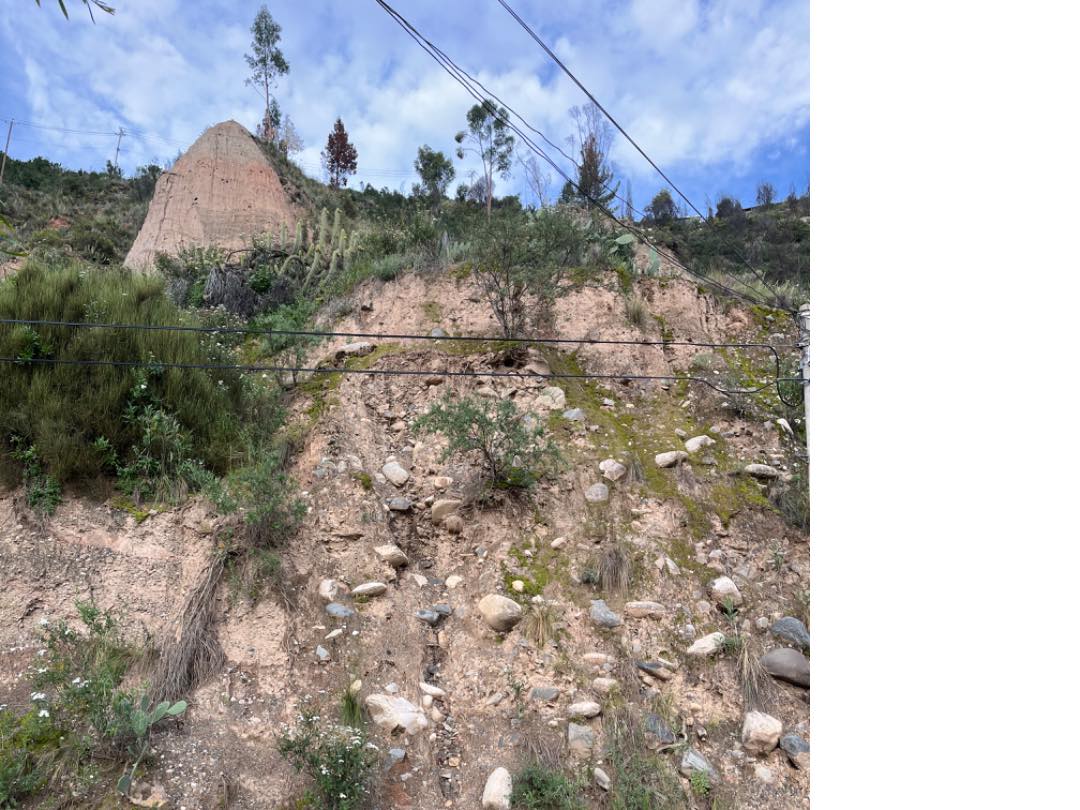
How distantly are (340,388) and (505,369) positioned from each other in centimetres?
191

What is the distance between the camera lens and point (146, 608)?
4.21 m

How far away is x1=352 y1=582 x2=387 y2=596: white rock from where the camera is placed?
14.9 ft

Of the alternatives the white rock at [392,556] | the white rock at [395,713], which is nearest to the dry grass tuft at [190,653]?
the white rock at [395,713]

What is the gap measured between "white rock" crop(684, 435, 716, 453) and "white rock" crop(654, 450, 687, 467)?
257mm

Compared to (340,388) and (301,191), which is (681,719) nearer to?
(340,388)

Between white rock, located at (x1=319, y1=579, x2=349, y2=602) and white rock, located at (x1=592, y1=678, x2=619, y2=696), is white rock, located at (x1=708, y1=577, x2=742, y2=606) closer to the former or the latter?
white rock, located at (x1=592, y1=678, x2=619, y2=696)

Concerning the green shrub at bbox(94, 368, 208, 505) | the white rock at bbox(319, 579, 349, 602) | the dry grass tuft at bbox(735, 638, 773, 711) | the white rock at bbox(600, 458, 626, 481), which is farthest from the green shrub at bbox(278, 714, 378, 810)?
the white rock at bbox(600, 458, 626, 481)

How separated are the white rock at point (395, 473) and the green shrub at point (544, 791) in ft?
9.74

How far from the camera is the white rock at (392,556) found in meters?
4.82

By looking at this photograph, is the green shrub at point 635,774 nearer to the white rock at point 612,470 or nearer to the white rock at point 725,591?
the white rock at point 725,591

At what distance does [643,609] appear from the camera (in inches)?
176

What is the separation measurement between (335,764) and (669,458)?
13.0 feet
